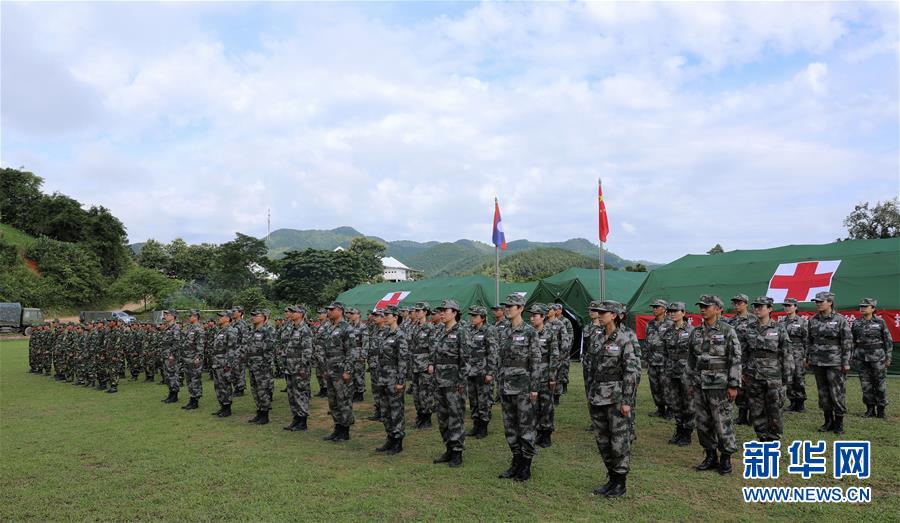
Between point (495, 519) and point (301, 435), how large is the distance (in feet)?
14.6

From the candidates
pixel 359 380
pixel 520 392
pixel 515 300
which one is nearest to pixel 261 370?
pixel 359 380

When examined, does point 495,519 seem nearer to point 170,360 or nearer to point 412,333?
point 412,333

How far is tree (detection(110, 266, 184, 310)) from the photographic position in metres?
47.1

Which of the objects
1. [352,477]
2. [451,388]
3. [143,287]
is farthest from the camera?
[143,287]

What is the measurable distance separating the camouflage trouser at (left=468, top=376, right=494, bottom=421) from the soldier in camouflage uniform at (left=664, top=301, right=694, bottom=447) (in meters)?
2.64

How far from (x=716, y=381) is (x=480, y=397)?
3458 mm

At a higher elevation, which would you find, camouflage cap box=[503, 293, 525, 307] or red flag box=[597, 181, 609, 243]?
red flag box=[597, 181, 609, 243]

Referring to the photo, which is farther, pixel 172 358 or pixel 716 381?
pixel 172 358

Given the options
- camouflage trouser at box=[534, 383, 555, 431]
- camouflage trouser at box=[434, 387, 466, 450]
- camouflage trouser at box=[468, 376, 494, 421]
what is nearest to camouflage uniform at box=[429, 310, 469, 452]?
camouflage trouser at box=[434, 387, 466, 450]

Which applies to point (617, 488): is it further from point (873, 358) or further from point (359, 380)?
point (359, 380)

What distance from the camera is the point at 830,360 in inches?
311

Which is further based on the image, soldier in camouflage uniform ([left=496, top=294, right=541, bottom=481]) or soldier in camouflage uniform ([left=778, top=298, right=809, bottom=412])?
soldier in camouflage uniform ([left=778, top=298, right=809, bottom=412])

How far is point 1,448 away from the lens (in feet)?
26.2

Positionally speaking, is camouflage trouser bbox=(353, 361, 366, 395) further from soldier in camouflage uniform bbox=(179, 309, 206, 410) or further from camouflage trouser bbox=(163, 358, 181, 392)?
camouflage trouser bbox=(163, 358, 181, 392)
